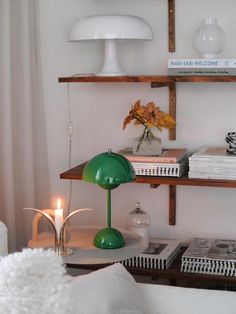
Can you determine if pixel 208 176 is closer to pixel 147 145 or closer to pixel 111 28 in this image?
pixel 147 145

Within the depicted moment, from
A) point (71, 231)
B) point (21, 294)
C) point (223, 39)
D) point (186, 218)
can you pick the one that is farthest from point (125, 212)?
point (21, 294)

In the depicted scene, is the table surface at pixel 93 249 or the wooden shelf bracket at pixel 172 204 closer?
the table surface at pixel 93 249

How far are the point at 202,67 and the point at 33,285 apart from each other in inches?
64.7

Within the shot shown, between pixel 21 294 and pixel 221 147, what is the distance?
1.86 metres

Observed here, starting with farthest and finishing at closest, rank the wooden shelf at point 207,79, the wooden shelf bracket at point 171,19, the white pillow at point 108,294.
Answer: the wooden shelf bracket at point 171,19, the wooden shelf at point 207,79, the white pillow at point 108,294

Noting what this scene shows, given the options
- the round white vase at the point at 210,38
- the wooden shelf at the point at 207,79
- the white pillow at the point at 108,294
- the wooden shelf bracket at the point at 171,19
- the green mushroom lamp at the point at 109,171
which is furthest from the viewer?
the wooden shelf bracket at the point at 171,19

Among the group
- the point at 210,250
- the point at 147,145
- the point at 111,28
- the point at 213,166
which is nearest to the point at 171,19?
the point at 111,28

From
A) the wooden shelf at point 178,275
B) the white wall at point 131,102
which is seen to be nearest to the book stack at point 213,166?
the white wall at point 131,102

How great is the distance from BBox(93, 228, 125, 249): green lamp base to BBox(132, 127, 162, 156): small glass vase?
0.41 m

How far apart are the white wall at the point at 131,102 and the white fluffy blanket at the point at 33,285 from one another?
1814 mm

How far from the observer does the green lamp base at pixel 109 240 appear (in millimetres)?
2066

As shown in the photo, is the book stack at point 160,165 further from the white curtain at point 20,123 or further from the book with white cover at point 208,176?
the white curtain at point 20,123

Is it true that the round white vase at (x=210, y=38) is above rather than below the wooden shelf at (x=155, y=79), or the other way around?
above

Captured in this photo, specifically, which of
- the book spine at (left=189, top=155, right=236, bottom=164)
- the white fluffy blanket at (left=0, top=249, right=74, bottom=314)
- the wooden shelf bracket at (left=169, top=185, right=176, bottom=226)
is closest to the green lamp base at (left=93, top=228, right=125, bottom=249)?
the book spine at (left=189, top=155, right=236, bottom=164)
